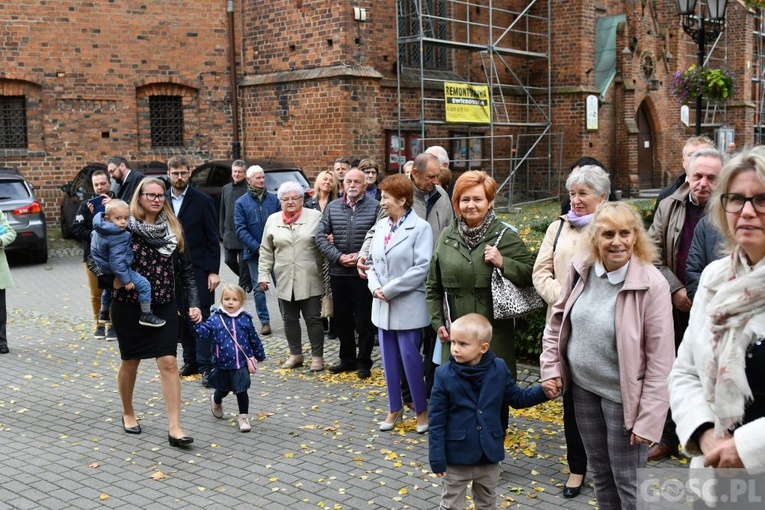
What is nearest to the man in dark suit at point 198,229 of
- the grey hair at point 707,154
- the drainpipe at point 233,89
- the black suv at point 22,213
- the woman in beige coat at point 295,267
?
the woman in beige coat at point 295,267

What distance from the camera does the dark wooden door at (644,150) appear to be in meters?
29.4

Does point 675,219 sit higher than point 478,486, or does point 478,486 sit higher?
point 675,219

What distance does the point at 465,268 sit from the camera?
5961 mm

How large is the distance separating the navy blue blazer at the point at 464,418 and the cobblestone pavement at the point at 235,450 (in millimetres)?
1043

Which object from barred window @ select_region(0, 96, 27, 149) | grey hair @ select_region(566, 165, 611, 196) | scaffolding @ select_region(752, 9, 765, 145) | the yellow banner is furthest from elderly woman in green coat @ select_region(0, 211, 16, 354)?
scaffolding @ select_region(752, 9, 765, 145)

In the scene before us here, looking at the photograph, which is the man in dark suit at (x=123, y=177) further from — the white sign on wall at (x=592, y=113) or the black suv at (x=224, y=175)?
the white sign on wall at (x=592, y=113)

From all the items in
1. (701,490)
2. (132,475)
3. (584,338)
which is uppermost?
(584,338)

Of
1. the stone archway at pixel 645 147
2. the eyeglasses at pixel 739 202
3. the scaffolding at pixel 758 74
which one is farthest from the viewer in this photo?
the scaffolding at pixel 758 74

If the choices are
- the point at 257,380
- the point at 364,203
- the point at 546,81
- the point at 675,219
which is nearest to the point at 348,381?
the point at 257,380

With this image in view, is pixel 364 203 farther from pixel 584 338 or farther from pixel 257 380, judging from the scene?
pixel 584 338

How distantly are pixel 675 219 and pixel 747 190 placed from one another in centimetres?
327

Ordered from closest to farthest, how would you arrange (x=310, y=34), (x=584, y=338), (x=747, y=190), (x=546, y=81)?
(x=747, y=190) < (x=584, y=338) < (x=310, y=34) < (x=546, y=81)

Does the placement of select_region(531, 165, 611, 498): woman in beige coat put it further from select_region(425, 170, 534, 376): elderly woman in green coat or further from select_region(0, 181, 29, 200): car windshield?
select_region(0, 181, 29, 200): car windshield

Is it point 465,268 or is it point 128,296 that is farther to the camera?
point 128,296
